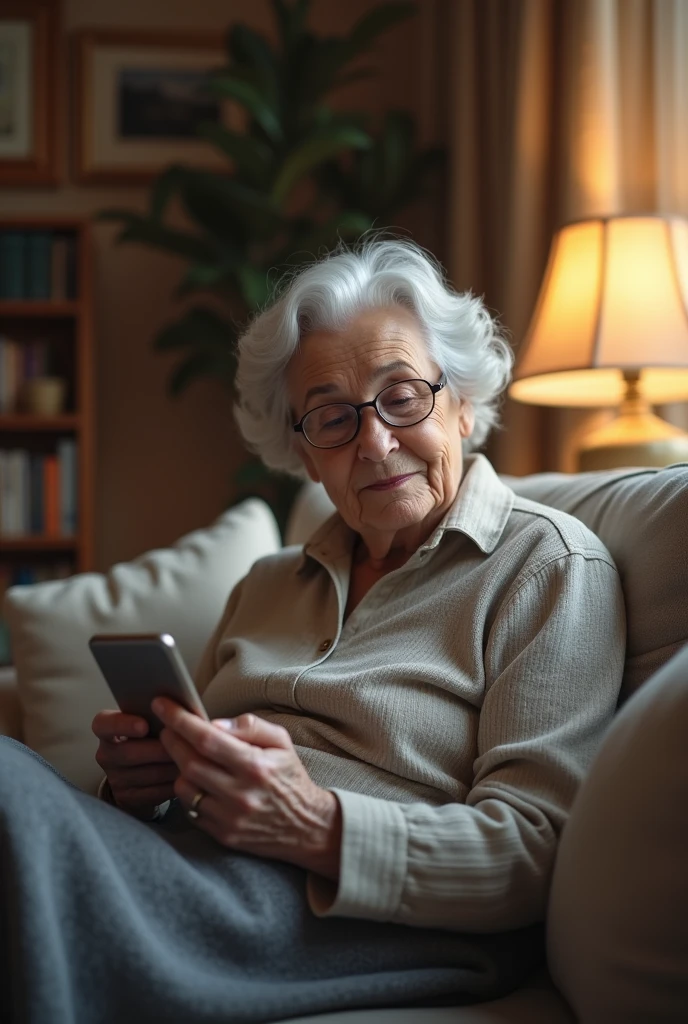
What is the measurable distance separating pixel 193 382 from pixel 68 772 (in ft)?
7.66

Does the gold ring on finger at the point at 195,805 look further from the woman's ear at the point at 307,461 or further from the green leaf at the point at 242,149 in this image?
the green leaf at the point at 242,149

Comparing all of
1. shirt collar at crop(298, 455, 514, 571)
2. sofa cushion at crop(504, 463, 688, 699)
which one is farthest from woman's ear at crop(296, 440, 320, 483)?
sofa cushion at crop(504, 463, 688, 699)

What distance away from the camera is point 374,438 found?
4.21 ft

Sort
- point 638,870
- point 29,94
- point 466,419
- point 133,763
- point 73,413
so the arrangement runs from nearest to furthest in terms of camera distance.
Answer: point 638,870
point 133,763
point 466,419
point 73,413
point 29,94

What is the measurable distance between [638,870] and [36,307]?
2.92 metres

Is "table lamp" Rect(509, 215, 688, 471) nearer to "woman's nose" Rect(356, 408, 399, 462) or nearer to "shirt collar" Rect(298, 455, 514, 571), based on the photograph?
"shirt collar" Rect(298, 455, 514, 571)

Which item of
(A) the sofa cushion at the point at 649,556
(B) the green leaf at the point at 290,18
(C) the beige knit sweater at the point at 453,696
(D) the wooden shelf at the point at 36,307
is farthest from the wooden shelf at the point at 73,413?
(A) the sofa cushion at the point at 649,556

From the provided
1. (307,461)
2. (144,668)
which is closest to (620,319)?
(307,461)

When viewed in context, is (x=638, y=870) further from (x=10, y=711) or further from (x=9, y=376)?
(x=9, y=376)

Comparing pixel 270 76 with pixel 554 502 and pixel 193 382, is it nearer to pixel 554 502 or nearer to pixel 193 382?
pixel 193 382

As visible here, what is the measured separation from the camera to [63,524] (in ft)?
11.0

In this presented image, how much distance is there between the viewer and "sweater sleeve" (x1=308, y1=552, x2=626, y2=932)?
0.92 m

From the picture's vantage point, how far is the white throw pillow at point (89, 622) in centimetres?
151

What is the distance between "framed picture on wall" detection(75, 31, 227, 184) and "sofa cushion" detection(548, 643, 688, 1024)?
10.5 ft
